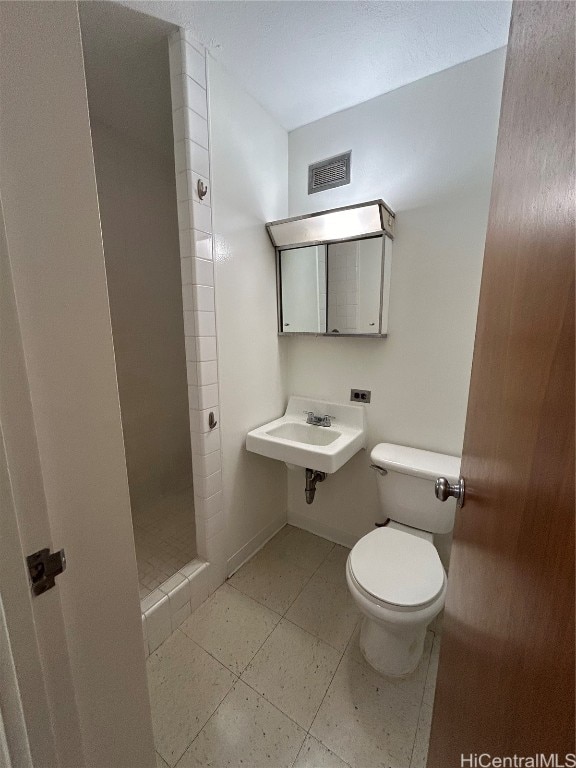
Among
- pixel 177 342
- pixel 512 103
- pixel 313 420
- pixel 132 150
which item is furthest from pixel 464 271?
pixel 132 150

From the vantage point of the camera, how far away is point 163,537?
73.4 inches

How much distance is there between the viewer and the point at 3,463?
41 centimetres

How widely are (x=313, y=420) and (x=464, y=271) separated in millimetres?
1079

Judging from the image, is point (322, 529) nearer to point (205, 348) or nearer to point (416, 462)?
point (416, 462)

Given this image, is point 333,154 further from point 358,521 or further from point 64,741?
point 64,741

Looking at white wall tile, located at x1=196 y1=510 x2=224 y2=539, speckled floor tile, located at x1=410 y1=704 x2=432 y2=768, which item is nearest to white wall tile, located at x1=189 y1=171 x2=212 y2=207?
white wall tile, located at x1=196 y1=510 x2=224 y2=539

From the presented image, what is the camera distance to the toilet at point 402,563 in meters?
1.05

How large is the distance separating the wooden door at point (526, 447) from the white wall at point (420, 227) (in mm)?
809

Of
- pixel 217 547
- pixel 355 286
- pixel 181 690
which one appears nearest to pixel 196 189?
pixel 355 286

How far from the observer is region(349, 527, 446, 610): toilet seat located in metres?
1.06

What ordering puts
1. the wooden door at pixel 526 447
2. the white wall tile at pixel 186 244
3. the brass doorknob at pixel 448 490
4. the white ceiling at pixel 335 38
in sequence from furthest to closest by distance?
the white wall tile at pixel 186 244
the white ceiling at pixel 335 38
the brass doorknob at pixel 448 490
the wooden door at pixel 526 447

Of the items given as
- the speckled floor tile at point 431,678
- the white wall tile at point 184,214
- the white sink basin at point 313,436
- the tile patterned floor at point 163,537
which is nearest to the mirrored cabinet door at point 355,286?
the white sink basin at point 313,436

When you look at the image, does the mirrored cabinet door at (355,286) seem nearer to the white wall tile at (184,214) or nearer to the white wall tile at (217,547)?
the white wall tile at (184,214)

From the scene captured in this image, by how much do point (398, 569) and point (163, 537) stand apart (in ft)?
4.68
